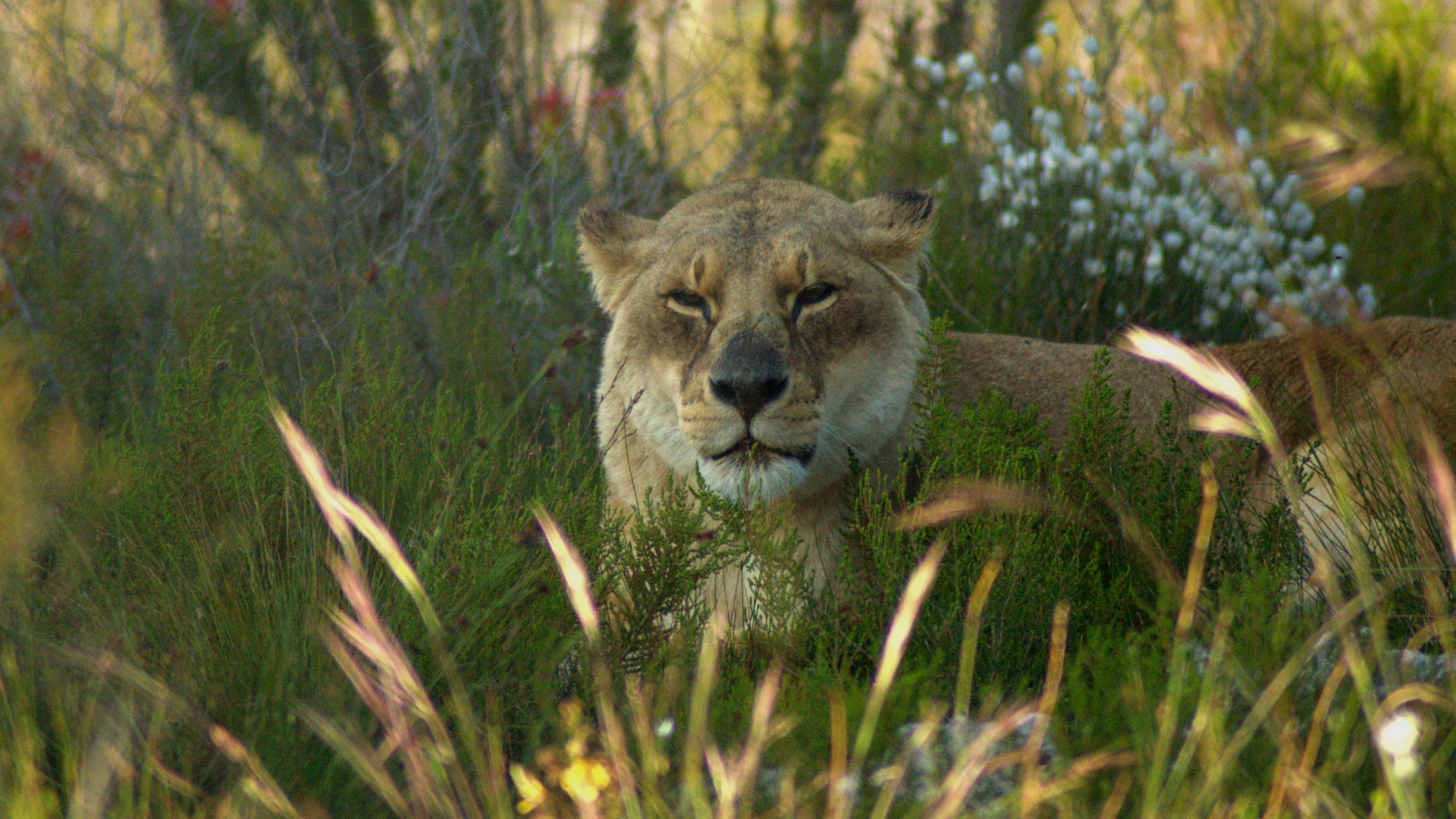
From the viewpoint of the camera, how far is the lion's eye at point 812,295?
370cm

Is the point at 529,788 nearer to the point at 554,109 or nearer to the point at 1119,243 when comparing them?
the point at 1119,243

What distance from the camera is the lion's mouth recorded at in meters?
3.39

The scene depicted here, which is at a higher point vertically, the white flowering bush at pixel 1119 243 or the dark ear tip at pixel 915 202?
the dark ear tip at pixel 915 202

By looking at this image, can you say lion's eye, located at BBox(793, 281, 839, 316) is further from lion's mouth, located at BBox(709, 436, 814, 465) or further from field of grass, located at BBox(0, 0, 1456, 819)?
lion's mouth, located at BBox(709, 436, 814, 465)

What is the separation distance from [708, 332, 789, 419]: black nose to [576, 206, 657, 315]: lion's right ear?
2.72ft

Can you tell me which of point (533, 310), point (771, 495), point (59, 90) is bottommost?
point (533, 310)

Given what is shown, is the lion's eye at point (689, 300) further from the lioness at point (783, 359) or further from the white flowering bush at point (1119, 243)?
the white flowering bush at point (1119, 243)

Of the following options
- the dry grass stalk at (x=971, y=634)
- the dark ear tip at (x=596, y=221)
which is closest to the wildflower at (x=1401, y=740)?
the dry grass stalk at (x=971, y=634)

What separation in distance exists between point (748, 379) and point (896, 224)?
38.3 inches

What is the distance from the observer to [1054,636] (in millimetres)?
2303

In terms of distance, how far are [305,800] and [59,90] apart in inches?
205

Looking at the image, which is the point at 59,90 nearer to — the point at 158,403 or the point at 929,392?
the point at 158,403

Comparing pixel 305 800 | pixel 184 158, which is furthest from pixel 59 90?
pixel 305 800

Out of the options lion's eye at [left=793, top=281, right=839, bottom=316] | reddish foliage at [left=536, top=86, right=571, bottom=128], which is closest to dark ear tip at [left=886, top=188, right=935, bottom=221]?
lion's eye at [left=793, top=281, right=839, bottom=316]
